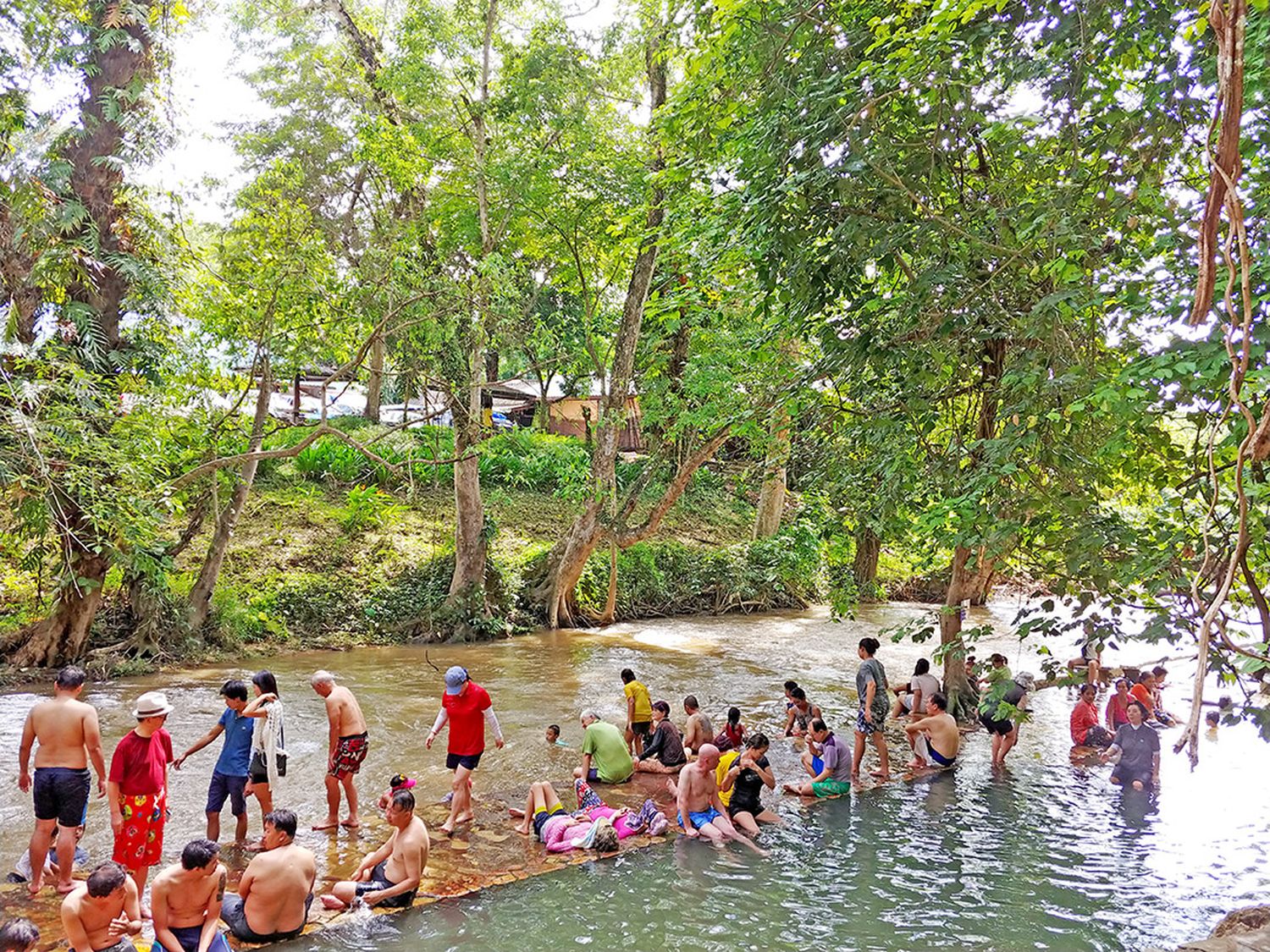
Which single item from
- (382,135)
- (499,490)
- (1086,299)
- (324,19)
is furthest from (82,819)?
(324,19)

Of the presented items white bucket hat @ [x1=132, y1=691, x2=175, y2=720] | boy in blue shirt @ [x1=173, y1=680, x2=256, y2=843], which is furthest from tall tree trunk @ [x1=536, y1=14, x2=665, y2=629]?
white bucket hat @ [x1=132, y1=691, x2=175, y2=720]

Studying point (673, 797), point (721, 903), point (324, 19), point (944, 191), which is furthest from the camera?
point (324, 19)

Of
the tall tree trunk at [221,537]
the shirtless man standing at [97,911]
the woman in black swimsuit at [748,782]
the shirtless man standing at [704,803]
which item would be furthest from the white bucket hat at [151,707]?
the tall tree trunk at [221,537]

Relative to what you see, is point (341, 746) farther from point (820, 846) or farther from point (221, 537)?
point (221, 537)

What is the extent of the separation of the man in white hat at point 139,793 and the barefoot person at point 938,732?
8076 millimetres

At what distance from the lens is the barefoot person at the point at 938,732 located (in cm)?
1030

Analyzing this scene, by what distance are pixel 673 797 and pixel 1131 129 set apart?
724 centimetres

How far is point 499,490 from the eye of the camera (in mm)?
22953

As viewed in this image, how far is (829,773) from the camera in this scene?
9.58 meters

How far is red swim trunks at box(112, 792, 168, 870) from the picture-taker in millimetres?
5988

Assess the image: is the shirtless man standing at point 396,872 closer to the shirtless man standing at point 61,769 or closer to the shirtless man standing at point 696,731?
the shirtless man standing at point 61,769

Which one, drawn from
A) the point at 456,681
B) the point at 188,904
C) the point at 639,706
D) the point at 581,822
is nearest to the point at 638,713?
the point at 639,706

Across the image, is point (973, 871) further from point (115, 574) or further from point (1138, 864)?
point (115, 574)

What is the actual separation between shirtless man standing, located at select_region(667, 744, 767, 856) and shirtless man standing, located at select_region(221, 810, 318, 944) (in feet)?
11.7
